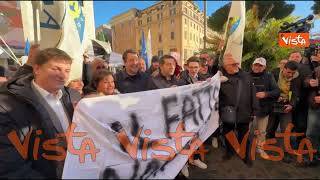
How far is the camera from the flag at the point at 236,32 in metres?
3.61

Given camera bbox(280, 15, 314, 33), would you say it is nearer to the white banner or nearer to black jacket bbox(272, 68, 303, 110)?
black jacket bbox(272, 68, 303, 110)

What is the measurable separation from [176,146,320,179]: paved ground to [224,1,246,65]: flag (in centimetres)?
155

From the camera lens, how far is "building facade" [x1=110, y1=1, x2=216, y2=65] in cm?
5119

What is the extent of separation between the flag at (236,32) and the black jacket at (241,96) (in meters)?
0.30

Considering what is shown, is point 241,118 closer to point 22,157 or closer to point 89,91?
point 89,91

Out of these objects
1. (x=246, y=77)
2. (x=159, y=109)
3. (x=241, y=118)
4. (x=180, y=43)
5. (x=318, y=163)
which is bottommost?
(x=318, y=163)

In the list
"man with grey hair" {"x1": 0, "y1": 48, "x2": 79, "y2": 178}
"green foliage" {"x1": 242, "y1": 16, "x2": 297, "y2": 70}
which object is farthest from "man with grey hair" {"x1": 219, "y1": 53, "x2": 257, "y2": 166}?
"green foliage" {"x1": 242, "y1": 16, "x2": 297, "y2": 70}

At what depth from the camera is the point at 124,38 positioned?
2434 inches

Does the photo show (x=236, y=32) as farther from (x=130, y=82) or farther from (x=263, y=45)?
(x=263, y=45)

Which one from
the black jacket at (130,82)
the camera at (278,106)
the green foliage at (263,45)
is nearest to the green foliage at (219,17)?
the green foliage at (263,45)

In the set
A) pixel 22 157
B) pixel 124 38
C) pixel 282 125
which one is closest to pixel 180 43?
pixel 124 38

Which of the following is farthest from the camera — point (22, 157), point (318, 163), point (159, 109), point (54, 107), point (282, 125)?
point (282, 125)

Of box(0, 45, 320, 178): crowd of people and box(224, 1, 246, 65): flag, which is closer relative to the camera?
box(0, 45, 320, 178): crowd of people

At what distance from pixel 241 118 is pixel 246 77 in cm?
58
